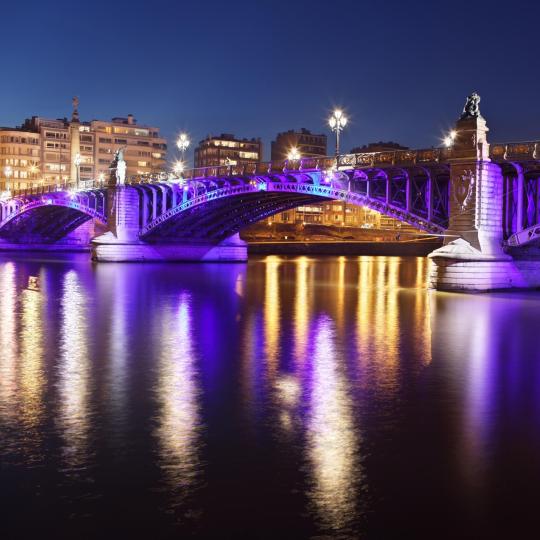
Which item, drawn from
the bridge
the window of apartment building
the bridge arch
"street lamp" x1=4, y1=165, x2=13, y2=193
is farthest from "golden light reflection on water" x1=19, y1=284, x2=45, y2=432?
the window of apartment building

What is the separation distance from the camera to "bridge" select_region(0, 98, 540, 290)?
38594mm

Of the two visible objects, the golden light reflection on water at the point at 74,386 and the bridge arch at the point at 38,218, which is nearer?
the golden light reflection on water at the point at 74,386

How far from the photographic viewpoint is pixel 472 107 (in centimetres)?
3959

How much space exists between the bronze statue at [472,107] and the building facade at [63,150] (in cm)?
12284

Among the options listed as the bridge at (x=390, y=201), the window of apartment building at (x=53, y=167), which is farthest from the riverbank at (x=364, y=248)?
the window of apartment building at (x=53, y=167)

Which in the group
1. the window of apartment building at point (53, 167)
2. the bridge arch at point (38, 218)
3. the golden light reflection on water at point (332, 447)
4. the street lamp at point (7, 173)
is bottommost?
the golden light reflection on water at point (332, 447)

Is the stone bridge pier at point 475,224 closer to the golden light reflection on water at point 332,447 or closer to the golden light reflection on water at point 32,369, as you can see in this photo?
the golden light reflection on water at point 32,369

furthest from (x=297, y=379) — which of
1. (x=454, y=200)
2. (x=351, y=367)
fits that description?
(x=454, y=200)

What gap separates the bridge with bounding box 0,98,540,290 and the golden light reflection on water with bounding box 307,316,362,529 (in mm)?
24019

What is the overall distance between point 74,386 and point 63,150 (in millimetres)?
157890

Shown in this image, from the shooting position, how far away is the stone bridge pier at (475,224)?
3831cm

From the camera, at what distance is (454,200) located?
39.5m

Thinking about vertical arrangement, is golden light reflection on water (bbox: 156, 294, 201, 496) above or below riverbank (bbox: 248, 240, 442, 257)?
below

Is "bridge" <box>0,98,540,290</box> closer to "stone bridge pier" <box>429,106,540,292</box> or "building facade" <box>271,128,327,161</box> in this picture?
"stone bridge pier" <box>429,106,540,292</box>
